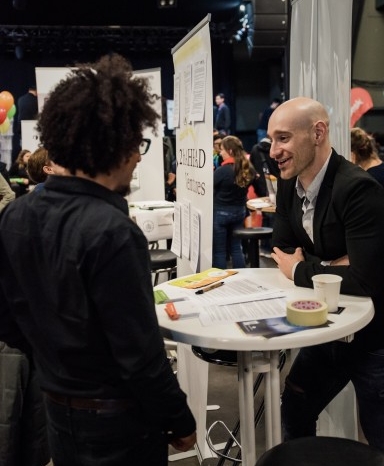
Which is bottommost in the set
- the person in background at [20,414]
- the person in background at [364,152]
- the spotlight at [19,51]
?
the person in background at [20,414]

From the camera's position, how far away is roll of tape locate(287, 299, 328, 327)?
4.82 feet

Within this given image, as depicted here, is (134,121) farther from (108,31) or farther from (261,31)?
(108,31)

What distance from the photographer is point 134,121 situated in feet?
3.92

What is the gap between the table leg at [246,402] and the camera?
1.55 meters

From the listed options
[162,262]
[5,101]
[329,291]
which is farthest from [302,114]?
[5,101]

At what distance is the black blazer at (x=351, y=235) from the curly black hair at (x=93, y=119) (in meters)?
0.74

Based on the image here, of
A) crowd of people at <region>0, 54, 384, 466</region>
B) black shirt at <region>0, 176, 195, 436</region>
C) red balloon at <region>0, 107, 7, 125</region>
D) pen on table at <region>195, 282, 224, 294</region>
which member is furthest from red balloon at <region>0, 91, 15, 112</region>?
black shirt at <region>0, 176, 195, 436</region>

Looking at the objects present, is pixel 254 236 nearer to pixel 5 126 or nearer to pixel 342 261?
pixel 342 261

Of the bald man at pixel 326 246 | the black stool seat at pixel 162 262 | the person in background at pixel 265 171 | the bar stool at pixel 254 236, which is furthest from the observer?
the person in background at pixel 265 171

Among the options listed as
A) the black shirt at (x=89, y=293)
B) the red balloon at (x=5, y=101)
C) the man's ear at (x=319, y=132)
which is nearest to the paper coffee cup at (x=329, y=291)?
the man's ear at (x=319, y=132)

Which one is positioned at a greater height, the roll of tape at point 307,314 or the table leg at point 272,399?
the roll of tape at point 307,314

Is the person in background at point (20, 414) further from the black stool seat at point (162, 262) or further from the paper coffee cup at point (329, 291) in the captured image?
the black stool seat at point (162, 262)

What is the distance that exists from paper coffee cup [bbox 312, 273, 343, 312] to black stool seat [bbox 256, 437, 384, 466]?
36cm

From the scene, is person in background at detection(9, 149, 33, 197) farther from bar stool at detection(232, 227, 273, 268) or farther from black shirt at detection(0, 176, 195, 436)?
black shirt at detection(0, 176, 195, 436)
